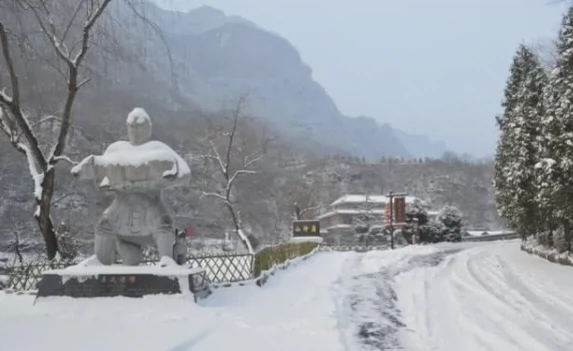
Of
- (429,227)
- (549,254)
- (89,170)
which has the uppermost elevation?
(89,170)

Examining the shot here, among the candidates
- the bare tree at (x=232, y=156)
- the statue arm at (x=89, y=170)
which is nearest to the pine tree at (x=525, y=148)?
the bare tree at (x=232, y=156)

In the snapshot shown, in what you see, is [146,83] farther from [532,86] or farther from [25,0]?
[532,86]

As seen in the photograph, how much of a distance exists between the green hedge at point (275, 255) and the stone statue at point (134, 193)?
4.11m

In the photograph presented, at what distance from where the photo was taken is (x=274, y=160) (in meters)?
52.4

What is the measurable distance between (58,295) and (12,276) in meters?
2.82

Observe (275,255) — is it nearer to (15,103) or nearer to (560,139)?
(15,103)

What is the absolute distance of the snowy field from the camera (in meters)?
6.96

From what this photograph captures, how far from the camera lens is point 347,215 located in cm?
5953

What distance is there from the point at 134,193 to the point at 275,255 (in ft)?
24.0

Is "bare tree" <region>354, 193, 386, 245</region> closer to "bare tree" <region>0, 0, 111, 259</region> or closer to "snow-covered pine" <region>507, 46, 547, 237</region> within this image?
"snow-covered pine" <region>507, 46, 547, 237</region>

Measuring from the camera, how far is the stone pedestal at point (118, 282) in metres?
9.30

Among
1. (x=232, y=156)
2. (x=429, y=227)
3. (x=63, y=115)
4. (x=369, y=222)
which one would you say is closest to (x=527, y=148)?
(x=63, y=115)

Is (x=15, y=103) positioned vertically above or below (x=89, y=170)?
above

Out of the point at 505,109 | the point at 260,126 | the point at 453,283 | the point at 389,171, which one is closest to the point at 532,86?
the point at 505,109
